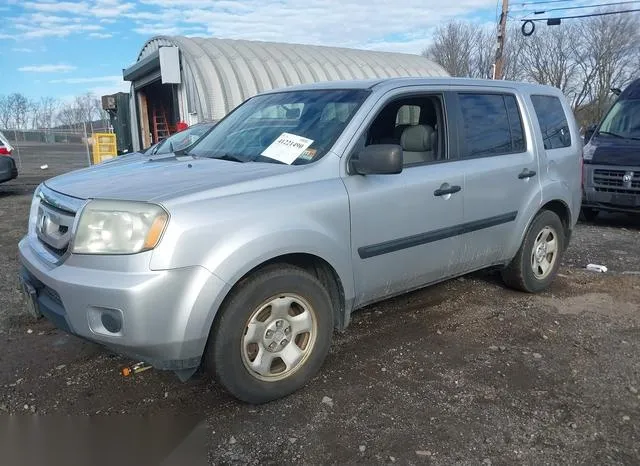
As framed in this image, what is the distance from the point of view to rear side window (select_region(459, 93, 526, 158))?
4.18 m

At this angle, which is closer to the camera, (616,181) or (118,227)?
(118,227)

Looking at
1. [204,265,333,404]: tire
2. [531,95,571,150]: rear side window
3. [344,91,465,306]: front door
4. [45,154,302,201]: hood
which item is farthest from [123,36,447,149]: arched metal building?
[204,265,333,404]: tire

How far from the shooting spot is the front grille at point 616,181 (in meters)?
8.02

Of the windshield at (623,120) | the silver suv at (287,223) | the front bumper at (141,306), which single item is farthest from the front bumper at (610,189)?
the front bumper at (141,306)

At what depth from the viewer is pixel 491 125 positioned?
14.3 ft

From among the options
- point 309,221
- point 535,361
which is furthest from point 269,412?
point 535,361

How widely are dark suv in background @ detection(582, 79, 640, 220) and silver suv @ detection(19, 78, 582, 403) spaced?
4.12m

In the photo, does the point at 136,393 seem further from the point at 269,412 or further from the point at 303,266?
the point at 303,266

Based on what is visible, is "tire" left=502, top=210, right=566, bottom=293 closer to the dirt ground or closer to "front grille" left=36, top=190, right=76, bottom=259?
the dirt ground

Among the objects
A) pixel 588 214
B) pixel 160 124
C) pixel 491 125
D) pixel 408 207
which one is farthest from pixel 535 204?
pixel 160 124

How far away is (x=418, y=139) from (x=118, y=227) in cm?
226

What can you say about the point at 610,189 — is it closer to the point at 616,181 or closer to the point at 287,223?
the point at 616,181

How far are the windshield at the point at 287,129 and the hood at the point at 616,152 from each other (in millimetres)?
6149

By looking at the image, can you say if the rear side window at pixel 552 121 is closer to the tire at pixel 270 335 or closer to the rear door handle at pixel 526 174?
the rear door handle at pixel 526 174
